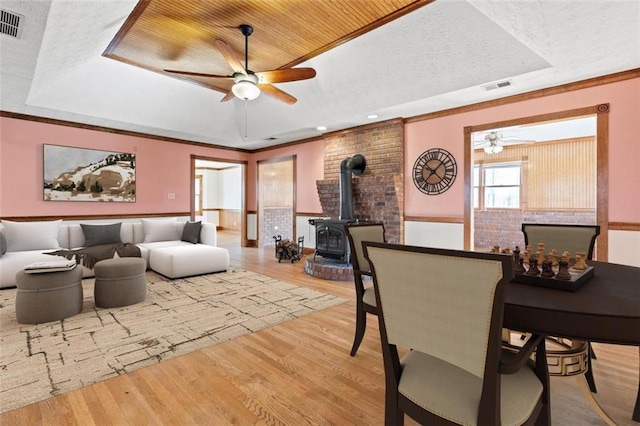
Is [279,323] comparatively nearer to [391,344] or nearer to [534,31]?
[391,344]

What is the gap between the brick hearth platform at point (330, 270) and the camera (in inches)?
184

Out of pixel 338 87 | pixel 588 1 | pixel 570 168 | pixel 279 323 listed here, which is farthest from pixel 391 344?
pixel 570 168

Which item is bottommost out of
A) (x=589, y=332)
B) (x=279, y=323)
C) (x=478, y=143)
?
(x=279, y=323)

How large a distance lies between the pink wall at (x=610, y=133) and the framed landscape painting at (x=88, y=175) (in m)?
5.53

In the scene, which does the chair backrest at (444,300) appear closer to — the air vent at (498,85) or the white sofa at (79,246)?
the air vent at (498,85)

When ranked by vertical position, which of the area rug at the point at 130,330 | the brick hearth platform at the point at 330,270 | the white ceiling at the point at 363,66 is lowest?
the area rug at the point at 130,330

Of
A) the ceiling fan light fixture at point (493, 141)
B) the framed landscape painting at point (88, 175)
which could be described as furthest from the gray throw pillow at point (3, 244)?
the ceiling fan light fixture at point (493, 141)

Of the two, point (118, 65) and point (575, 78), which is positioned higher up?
point (118, 65)

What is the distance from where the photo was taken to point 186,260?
462 cm

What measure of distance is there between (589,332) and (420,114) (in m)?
4.41

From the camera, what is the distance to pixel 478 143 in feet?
22.8

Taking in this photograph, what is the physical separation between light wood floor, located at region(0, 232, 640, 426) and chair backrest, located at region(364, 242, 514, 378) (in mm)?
820

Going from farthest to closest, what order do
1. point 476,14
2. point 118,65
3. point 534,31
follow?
1. point 118,65
2. point 476,14
3. point 534,31

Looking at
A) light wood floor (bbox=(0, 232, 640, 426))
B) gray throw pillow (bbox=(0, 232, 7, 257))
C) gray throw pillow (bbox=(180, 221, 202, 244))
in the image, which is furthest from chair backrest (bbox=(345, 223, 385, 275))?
gray throw pillow (bbox=(0, 232, 7, 257))
